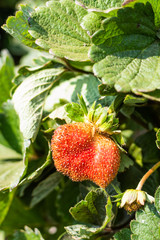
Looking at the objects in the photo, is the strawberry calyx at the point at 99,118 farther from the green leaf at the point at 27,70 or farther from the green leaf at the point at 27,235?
the green leaf at the point at 27,235

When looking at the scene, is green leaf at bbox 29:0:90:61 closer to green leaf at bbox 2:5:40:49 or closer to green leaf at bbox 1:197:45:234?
green leaf at bbox 2:5:40:49

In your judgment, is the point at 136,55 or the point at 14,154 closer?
the point at 136,55

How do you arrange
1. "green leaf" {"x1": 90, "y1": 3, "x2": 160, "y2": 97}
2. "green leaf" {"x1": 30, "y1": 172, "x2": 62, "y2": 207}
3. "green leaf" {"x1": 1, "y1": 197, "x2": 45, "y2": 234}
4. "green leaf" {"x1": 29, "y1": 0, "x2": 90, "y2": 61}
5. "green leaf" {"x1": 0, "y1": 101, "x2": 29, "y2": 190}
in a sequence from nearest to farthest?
"green leaf" {"x1": 90, "y1": 3, "x2": 160, "y2": 97} → "green leaf" {"x1": 29, "y1": 0, "x2": 90, "y2": 61} → "green leaf" {"x1": 30, "y1": 172, "x2": 62, "y2": 207} → "green leaf" {"x1": 0, "y1": 101, "x2": 29, "y2": 190} → "green leaf" {"x1": 1, "y1": 197, "x2": 45, "y2": 234}

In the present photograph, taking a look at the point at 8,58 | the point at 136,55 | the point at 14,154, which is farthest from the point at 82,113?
the point at 8,58

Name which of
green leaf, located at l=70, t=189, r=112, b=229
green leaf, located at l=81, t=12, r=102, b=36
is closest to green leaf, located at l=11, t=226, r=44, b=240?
green leaf, located at l=70, t=189, r=112, b=229

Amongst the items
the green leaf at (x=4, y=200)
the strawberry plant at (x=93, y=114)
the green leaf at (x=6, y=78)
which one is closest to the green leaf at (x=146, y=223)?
the strawberry plant at (x=93, y=114)

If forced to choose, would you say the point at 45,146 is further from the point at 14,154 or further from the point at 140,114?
the point at 140,114
